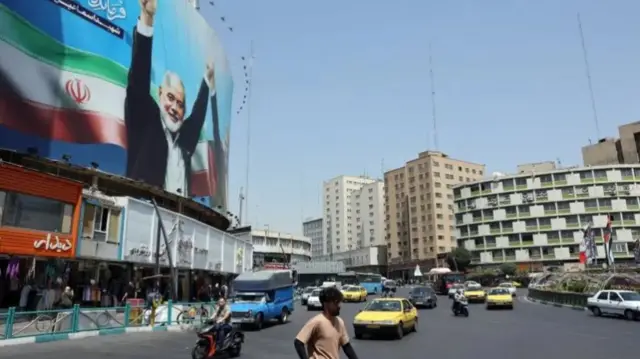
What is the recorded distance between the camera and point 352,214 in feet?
545

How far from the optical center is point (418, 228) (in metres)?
119

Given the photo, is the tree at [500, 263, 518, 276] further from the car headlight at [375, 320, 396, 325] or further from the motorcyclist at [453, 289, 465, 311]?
the car headlight at [375, 320, 396, 325]

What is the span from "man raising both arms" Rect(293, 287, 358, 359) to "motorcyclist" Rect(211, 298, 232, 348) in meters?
8.96

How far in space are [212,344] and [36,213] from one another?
44.1ft

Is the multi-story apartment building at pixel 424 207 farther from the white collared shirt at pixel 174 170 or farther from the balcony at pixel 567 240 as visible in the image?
the white collared shirt at pixel 174 170

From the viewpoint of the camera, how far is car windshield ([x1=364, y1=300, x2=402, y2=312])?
19.0 m

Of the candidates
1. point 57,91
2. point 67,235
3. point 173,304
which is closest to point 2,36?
point 57,91

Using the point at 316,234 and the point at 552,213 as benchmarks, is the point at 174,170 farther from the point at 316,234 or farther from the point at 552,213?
the point at 316,234

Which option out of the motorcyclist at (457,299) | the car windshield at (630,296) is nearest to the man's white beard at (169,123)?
the motorcyclist at (457,299)

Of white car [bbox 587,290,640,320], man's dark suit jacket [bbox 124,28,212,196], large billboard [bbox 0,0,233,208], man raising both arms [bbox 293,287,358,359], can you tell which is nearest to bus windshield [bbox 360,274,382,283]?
large billboard [bbox 0,0,233,208]

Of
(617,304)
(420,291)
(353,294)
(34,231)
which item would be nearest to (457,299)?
(617,304)

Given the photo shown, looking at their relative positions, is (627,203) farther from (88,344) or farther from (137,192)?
(88,344)

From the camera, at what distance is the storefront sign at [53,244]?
2173cm

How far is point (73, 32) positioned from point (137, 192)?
11555 millimetres
